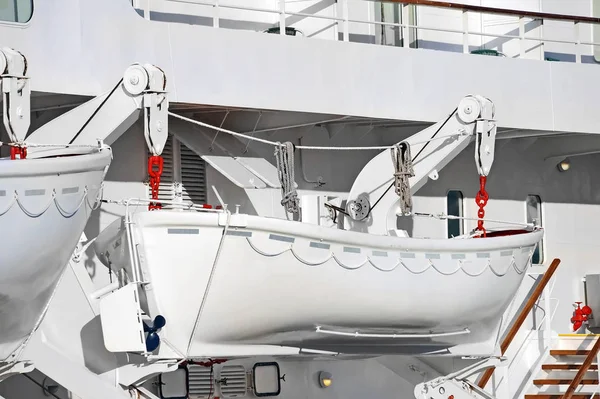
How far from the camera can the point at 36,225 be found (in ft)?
28.9

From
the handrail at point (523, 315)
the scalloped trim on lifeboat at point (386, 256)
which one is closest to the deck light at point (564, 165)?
the handrail at point (523, 315)

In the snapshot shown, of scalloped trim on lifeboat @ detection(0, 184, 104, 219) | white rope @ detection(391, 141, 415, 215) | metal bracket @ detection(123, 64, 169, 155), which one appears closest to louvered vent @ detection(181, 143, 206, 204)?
metal bracket @ detection(123, 64, 169, 155)

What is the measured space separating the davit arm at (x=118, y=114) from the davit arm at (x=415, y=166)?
2.37m

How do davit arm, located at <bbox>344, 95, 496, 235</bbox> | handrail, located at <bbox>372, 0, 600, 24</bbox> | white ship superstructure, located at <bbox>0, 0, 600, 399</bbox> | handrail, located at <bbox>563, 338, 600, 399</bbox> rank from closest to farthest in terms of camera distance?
white ship superstructure, located at <bbox>0, 0, 600, 399</bbox>
davit arm, located at <bbox>344, 95, 496, 235</bbox>
handrail, located at <bbox>372, 0, 600, 24</bbox>
handrail, located at <bbox>563, 338, 600, 399</bbox>

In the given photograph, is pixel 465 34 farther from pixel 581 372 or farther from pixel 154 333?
pixel 154 333

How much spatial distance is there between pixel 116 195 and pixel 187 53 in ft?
5.05

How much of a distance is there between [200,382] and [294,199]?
6.82 ft

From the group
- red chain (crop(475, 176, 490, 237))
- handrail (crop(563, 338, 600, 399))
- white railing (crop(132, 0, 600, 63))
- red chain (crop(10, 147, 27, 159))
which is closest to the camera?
red chain (crop(10, 147, 27, 159))

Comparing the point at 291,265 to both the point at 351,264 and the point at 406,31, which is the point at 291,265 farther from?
the point at 406,31

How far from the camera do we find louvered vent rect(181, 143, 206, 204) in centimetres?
1282

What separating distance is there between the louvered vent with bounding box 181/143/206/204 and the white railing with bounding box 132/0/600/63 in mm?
1318

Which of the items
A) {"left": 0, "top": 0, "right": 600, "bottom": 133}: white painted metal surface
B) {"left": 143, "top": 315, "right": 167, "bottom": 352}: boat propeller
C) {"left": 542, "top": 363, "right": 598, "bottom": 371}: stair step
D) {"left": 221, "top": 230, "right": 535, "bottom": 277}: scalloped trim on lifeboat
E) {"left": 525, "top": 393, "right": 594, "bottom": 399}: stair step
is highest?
{"left": 0, "top": 0, "right": 600, "bottom": 133}: white painted metal surface

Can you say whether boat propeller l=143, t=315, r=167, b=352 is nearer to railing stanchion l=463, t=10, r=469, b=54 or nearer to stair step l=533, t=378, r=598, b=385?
railing stanchion l=463, t=10, r=469, b=54

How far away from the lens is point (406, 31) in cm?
1404
